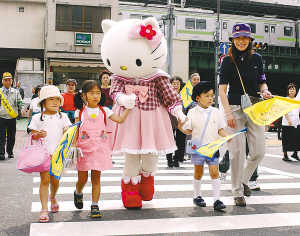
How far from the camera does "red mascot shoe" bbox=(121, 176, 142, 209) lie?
4133 millimetres

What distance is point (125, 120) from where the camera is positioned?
13.8 feet

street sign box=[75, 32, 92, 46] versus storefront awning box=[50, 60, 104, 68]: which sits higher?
street sign box=[75, 32, 92, 46]

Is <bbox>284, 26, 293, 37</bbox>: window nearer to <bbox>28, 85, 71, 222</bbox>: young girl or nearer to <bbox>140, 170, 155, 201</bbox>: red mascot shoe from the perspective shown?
<bbox>140, 170, 155, 201</bbox>: red mascot shoe

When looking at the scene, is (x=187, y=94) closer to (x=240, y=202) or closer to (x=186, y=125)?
(x=186, y=125)

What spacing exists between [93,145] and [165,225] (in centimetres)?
105

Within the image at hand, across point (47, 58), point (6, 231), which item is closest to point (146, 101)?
point (6, 231)

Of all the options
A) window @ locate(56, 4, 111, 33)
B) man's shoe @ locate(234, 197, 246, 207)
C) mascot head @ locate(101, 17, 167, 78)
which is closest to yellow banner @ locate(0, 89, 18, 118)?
mascot head @ locate(101, 17, 167, 78)

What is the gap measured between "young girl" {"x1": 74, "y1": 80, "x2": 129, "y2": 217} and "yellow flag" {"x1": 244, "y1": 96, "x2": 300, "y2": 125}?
1.40m

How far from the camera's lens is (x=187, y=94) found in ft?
24.0

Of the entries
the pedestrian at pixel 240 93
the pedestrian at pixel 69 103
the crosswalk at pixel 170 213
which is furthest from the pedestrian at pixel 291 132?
the pedestrian at pixel 69 103

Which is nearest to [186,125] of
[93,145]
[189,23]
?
[93,145]

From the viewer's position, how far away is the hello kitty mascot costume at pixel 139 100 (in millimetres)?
4125

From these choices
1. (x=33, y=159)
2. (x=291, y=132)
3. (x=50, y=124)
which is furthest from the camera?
(x=291, y=132)

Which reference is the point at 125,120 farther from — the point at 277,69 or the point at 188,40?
the point at 277,69
